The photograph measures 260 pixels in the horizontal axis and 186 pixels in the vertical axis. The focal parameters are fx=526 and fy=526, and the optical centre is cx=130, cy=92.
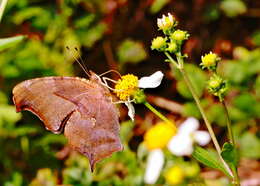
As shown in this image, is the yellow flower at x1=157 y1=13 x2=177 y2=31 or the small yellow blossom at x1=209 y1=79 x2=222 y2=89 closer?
the small yellow blossom at x1=209 y1=79 x2=222 y2=89

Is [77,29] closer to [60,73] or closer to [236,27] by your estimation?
[60,73]

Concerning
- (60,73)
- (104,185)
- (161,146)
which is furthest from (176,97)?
(161,146)

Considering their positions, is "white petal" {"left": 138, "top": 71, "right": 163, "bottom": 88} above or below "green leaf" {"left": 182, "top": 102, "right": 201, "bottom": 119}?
above

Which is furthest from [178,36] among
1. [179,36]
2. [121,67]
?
[121,67]

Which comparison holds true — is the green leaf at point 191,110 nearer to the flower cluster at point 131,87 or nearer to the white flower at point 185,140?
the flower cluster at point 131,87

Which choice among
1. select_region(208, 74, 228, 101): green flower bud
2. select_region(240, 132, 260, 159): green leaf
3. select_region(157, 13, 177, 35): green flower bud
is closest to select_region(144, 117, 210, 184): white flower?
select_region(208, 74, 228, 101): green flower bud

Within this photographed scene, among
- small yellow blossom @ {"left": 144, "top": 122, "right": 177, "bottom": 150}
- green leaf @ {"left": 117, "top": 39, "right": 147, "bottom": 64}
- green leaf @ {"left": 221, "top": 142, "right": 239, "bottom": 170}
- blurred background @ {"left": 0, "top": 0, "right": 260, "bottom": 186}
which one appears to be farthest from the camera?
green leaf @ {"left": 117, "top": 39, "right": 147, "bottom": 64}

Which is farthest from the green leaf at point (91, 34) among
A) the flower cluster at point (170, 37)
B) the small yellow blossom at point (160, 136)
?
the small yellow blossom at point (160, 136)

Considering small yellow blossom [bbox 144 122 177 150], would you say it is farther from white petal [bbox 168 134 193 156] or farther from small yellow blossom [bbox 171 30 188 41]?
small yellow blossom [bbox 171 30 188 41]
